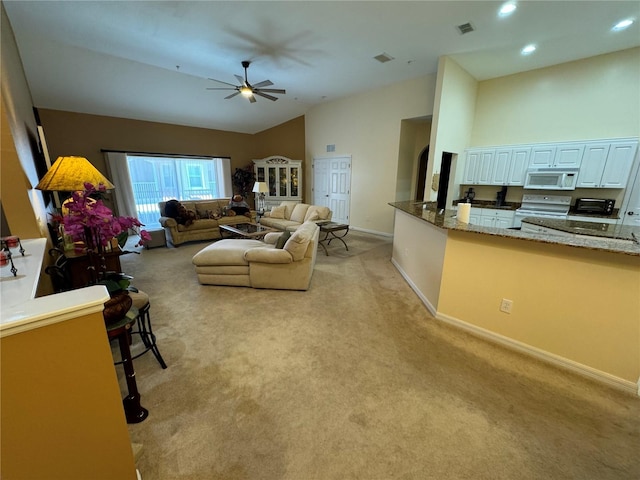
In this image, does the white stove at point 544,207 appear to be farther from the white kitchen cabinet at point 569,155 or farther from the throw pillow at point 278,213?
the throw pillow at point 278,213

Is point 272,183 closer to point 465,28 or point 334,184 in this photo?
point 334,184

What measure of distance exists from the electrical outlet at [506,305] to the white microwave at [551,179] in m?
3.46

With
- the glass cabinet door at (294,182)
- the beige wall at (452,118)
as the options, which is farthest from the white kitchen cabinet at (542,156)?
the glass cabinet door at (294,182)

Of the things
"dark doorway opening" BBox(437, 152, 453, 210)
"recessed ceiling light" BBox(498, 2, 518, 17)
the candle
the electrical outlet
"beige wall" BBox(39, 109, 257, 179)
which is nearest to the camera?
the candle

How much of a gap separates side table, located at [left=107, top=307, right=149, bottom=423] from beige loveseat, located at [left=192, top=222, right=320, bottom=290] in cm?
164

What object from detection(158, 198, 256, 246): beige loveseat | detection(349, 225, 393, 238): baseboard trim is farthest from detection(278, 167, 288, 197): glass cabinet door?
detection(349, 225, 393, 238): baseboard trim

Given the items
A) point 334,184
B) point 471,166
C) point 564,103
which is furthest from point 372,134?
point 564,103

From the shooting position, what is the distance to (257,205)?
321 inches

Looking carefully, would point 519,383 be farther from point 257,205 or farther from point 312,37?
point 257,205

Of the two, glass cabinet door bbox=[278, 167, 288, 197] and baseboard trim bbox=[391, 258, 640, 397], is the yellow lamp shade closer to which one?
baseboard trim bbox=[391, 258, 640, 397]

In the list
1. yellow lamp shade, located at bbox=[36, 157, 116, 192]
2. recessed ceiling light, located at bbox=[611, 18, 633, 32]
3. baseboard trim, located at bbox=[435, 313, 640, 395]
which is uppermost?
recessed ceiling light, located at bbox=[611, 18, 633, 32]

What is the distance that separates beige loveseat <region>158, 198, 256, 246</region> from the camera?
511 centimetres

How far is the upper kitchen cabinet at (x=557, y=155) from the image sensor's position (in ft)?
13.4

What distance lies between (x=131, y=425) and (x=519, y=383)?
8.31 ft
